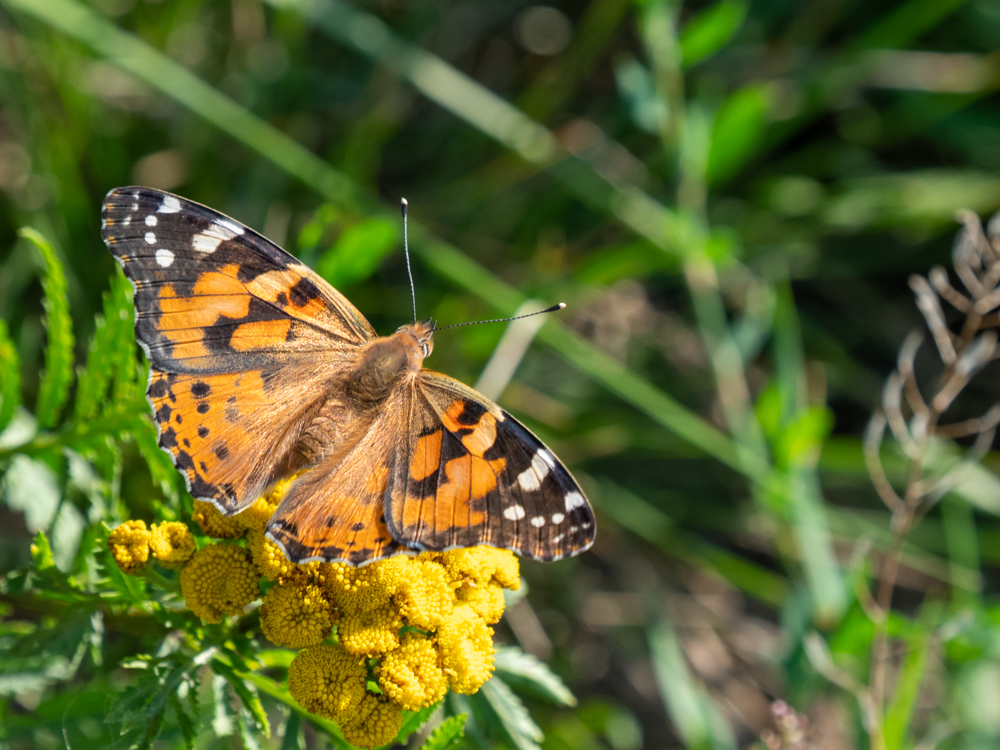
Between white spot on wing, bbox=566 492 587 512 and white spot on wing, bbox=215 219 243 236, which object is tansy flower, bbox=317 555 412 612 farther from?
white spot on wing, bbox=215 219 243 236

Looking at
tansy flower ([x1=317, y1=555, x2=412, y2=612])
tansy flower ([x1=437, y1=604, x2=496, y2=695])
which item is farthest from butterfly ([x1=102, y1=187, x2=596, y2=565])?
tansy flower ([x1=437, y1=604, x2=496, y2=695])

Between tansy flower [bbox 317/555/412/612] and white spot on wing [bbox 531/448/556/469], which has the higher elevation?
white spot on wing [bbox 531/448/556/469]

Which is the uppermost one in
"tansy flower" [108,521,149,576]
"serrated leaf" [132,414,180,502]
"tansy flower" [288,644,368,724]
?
"serrated leaf" [132,414,180,502]

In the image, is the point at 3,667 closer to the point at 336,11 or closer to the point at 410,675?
the point at 410,675

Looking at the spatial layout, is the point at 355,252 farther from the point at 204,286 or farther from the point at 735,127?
the point at 735,127

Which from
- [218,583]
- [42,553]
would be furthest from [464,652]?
[42,553]

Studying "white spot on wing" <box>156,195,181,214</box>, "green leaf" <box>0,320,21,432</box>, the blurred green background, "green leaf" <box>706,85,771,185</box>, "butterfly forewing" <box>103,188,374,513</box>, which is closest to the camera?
"butterfly forewing" <box>103,188,374,513</box>

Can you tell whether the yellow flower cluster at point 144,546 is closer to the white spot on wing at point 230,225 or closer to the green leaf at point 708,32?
the white spot on wing at point 230,225
